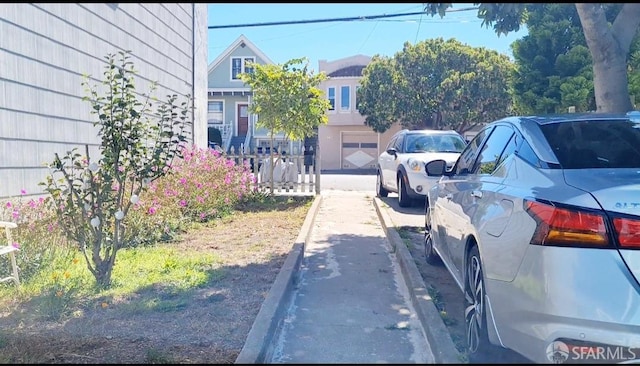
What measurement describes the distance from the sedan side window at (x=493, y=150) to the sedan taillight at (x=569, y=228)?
4.27ft

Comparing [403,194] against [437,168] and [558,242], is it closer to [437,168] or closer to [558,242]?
[437,168]

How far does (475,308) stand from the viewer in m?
3.57

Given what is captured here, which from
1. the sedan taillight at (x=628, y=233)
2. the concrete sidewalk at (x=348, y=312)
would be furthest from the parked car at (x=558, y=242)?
the concrete sidewalk at (x=348, y=312)

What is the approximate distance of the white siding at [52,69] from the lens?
6445mm

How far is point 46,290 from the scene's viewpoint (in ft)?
15.7

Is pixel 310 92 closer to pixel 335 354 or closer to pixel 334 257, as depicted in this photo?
pixel 334 257

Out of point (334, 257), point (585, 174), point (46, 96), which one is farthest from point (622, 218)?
point (46, 96)

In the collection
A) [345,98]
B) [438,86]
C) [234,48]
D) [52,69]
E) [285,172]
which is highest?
[234,48]

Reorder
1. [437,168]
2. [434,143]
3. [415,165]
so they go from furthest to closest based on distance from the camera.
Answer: [434,143], [415,165], [437,168]

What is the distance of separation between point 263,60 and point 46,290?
24.4m

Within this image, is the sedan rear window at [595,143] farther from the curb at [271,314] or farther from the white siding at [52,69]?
the white siding at [52,69]

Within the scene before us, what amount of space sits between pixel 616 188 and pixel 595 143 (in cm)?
85

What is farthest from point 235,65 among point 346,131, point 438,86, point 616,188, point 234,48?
point 616,188

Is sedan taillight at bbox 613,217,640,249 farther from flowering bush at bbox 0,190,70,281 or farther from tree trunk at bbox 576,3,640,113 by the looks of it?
flowering bush at bbox 0,190,70,281
